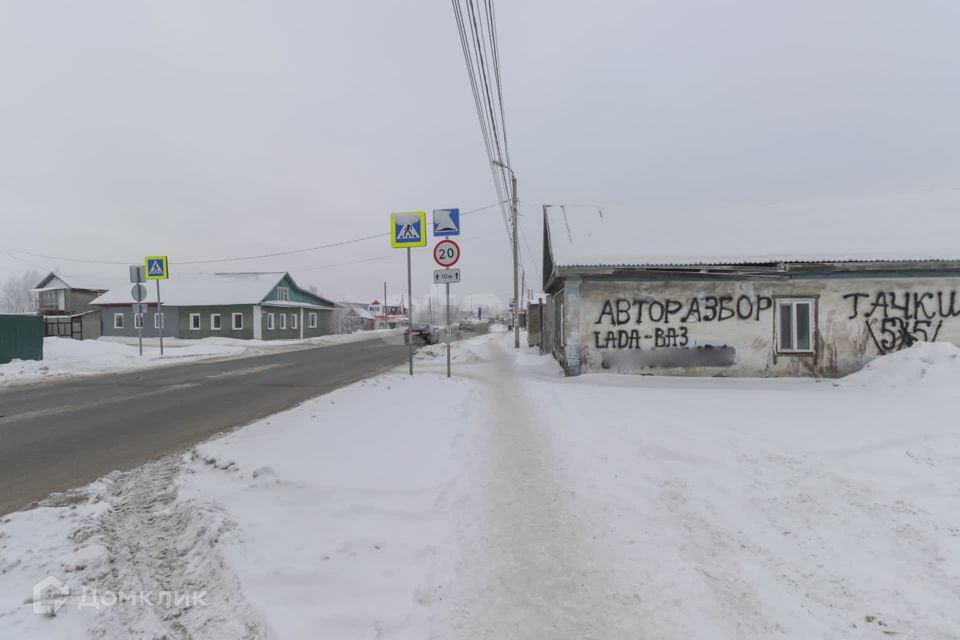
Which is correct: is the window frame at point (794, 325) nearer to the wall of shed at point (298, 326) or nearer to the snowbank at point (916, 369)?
the snowbank at point (916, 369)

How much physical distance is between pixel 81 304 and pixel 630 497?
207 ft

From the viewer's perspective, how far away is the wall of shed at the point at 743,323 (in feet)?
36.1

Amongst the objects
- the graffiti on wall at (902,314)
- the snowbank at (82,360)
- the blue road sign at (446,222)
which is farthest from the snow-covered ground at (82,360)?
the graffiti on wall at (902,314)

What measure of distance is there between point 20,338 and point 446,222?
1708cm

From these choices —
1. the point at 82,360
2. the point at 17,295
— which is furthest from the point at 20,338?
the point at 17,295

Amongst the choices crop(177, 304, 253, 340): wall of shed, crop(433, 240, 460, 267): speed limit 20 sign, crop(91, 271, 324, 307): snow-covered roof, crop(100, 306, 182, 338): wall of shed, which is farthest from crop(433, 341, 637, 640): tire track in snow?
crop(100, 306, 182, 338): wall of shed

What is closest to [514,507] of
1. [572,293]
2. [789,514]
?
[789,514]

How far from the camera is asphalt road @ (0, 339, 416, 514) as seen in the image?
5.09 metres

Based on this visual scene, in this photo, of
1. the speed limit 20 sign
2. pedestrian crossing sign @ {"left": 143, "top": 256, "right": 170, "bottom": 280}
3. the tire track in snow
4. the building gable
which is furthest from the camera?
the building gable

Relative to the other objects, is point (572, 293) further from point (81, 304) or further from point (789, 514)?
point (81, 304)

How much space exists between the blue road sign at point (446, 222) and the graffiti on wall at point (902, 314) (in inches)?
383

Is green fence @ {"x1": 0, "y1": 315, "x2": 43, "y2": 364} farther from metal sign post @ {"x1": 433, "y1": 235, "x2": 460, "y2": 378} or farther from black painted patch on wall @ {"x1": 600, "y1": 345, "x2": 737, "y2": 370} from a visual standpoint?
black painted patch on wall @ {"x1": 600, "y1": 345, "x2": 737, "y2": 370}

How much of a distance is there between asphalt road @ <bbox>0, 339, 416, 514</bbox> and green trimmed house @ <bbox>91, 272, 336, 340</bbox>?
19.9 m

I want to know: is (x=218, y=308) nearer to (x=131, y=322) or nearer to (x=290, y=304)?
(x=290, y=304)
